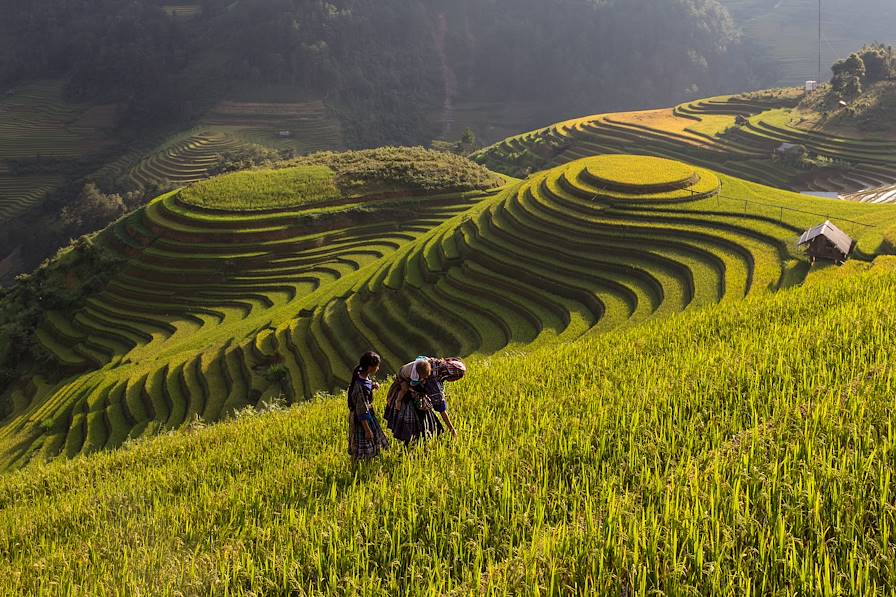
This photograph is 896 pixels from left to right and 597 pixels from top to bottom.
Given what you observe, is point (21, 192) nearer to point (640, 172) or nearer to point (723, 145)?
point (640, 172)

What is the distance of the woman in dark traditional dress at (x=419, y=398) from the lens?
691 cm

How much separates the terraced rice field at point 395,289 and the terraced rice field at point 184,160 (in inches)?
1877

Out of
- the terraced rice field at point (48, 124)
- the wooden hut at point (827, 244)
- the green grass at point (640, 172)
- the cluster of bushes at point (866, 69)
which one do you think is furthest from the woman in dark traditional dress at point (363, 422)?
the terraced rice field at point (48, 124)

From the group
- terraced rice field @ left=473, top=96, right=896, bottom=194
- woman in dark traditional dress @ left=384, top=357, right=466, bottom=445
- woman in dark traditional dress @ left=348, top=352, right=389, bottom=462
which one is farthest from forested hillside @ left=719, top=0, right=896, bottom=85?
woman in dark traditional dress @ left=348, top=352, right=389, bottom=462

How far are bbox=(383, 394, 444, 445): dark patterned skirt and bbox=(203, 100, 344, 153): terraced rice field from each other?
105711 millimetres

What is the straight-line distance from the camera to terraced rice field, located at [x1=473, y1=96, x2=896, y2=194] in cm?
5219

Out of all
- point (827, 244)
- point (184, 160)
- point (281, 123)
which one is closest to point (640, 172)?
point (827, 244)

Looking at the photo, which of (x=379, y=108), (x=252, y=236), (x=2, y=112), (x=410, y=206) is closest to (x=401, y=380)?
(x=252, y=236)

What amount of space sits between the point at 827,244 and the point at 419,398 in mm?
20649

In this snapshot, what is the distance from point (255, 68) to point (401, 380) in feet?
440

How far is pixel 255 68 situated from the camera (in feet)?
403

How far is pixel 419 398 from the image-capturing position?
705 cm

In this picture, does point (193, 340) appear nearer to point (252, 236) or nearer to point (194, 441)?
point (252, 236)

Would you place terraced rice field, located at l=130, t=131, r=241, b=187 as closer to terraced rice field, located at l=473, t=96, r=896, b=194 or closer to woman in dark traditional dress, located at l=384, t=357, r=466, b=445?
terraced rice field, located at l=473, t=96, r=896, b=194
